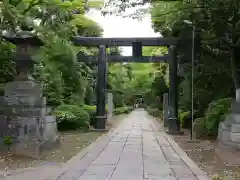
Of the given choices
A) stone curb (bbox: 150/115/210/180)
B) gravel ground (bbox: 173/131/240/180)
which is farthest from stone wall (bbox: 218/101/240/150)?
stone curb (bbox: 150/115/210/180)

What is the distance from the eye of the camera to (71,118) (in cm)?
1925

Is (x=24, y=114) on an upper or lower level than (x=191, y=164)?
upper

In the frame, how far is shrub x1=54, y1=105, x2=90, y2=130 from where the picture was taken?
1886 centimetres

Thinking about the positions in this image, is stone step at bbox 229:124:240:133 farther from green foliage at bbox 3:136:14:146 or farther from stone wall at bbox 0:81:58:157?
green foliage at bbox 3:136:14:146

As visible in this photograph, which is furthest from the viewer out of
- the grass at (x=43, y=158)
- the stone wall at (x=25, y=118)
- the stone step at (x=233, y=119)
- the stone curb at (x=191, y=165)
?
the stone step at (x=233, y=119)

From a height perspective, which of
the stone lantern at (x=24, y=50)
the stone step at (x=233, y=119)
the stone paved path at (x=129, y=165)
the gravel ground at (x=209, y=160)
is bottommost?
the gravel ground at (x=209, y=160)

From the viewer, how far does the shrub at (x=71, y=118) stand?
18.9 m

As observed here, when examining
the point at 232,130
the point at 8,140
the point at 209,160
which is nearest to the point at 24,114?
the point at 8,140

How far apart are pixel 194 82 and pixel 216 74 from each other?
1.86 meters

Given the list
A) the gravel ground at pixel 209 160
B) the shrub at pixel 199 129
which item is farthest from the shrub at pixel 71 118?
the gravel ground at pixel 209 160

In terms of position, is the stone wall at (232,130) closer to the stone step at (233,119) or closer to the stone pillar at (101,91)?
the stone step at (233,119)

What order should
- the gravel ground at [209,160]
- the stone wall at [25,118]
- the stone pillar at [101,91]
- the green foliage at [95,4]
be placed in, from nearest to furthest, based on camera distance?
1. the gravel ground at [209,160]
2. the stone wall at [25,118]
3. the green foliage at [95,4]
4. the stone pillar at [101,91]

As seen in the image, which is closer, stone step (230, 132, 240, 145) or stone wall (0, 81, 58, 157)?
stone wall (0, 81, 58, 157)

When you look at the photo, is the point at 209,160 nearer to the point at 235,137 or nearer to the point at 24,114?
the point at 235,137
